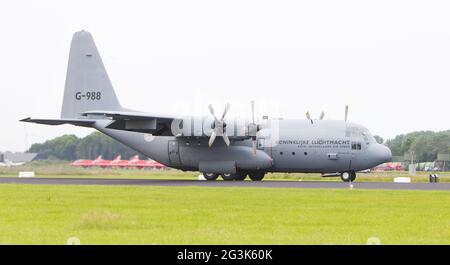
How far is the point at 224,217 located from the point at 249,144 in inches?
1145

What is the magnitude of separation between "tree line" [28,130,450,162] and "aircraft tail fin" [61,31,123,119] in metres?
22.7

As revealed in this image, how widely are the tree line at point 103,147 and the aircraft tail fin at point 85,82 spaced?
74.5 feet

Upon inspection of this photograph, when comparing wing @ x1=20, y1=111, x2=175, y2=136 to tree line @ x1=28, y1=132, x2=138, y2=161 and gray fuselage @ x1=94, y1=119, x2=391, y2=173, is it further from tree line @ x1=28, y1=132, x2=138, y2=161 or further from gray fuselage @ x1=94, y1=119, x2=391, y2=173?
tree line @ x1=28, y1=132, x2=138, y2=161

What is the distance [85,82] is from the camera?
2275 inches

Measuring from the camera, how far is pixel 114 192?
36.9 metres

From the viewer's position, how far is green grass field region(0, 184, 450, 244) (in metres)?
19.1

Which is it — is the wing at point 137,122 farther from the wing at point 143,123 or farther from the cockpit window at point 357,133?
the cockpit window at point 357,133

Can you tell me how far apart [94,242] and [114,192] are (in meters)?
19.1

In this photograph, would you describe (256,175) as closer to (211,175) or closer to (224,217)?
(211,175)

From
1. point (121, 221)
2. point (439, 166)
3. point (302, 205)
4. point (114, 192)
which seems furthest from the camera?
point (439, 166)

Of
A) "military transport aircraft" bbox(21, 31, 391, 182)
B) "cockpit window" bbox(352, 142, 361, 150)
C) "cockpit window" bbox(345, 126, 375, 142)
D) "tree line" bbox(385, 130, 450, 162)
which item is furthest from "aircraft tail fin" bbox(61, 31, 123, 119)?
"tree line" bbox(385, 130, 450, 162)

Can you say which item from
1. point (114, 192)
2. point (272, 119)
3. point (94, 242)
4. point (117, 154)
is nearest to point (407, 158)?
point (117, 154)

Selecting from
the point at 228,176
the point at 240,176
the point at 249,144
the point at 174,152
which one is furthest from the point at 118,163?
the point at 249,144
